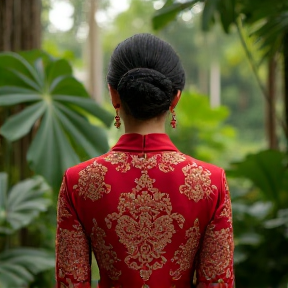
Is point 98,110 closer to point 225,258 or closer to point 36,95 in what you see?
point 36,95

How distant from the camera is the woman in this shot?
116 centimetres

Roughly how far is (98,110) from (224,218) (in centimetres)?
150

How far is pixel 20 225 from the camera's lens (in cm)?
270

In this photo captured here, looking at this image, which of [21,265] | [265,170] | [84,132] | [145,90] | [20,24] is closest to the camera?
[145,90]

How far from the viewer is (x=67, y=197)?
120 centimetres

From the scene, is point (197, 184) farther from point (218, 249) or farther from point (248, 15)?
point (248, 15)

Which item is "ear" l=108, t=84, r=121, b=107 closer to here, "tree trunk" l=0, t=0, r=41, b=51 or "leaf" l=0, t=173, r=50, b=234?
"leaf" l=0, t=173, r=50, b=234

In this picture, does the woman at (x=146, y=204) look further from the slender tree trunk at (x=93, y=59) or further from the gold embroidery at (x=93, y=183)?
the slender tree trunk at (x=93, y=59)

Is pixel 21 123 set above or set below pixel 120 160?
A: above

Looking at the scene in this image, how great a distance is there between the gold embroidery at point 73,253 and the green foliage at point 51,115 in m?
1.12

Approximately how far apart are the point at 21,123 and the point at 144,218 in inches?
54.2

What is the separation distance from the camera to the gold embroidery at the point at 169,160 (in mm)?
1180

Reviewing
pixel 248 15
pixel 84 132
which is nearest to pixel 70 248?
pixel 84 132

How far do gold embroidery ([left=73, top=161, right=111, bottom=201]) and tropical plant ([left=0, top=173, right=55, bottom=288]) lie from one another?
1.57m
